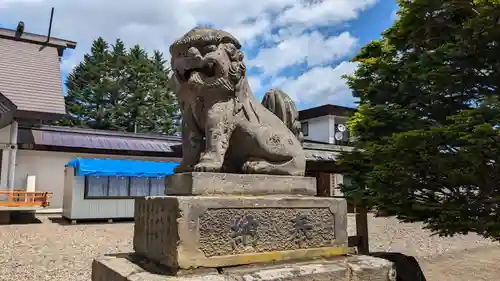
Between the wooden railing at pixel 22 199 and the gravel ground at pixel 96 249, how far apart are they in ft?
2.08

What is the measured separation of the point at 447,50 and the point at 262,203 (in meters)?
4.10

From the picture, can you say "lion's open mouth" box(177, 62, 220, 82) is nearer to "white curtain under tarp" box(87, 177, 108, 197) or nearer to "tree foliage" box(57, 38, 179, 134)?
"white curtain under tarp" box(87, 177, 108, 197)

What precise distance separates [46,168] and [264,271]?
1311 centimetres

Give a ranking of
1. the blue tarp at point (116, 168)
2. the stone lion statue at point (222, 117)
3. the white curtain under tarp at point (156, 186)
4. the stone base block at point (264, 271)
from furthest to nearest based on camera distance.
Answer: the white curtain under tarp at point (156, 186), the blue tarp at point (116, 168), the stone lion statue at point (222, 117), the stone base block at point (264, 271)

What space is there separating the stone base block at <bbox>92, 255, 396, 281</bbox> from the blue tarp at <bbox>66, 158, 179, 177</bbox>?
8944 millimetres

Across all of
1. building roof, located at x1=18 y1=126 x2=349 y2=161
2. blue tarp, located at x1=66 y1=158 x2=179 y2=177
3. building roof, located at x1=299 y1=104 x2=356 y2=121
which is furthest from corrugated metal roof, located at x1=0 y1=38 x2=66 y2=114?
building roof, located at x1=299 y1=104 x2=356 y2=121

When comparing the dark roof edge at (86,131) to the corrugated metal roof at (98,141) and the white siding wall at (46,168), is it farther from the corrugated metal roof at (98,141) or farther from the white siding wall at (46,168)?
the white siding wall at (46,168)

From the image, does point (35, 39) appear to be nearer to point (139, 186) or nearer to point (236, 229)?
point (139, 186)

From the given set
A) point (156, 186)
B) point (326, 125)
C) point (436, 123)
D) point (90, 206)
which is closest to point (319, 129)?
point (326, 125)

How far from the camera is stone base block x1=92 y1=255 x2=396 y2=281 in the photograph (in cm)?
235

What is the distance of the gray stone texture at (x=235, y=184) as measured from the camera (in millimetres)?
2561

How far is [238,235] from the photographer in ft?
8.41

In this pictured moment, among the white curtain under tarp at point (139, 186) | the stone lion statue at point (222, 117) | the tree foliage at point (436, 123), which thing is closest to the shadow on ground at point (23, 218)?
the white curtain under tarp at point (139, 186)

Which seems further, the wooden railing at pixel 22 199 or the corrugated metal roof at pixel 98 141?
the corrugated metal roof at pixel 98 141
